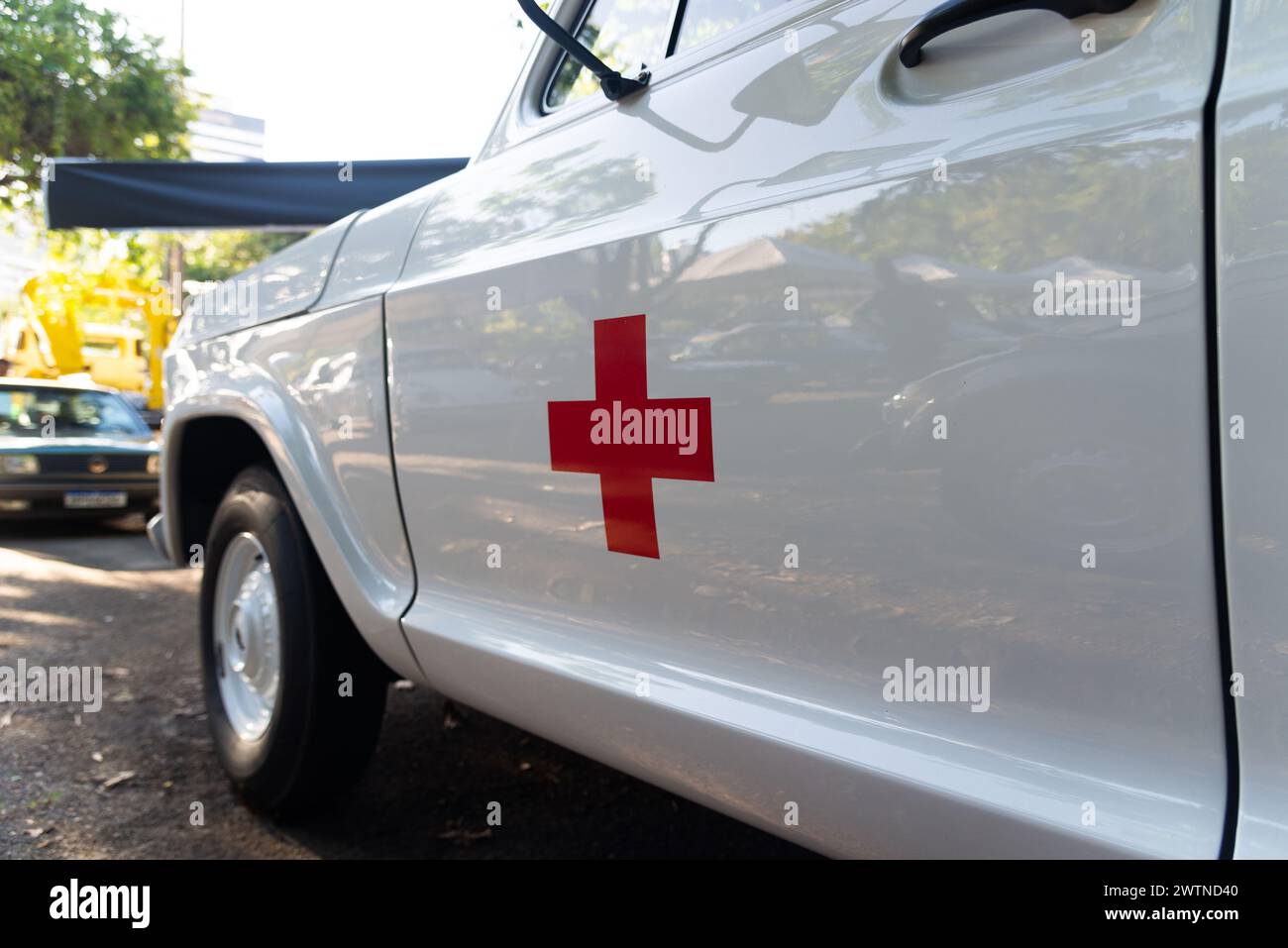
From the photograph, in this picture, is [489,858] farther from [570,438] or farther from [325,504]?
[570,438]

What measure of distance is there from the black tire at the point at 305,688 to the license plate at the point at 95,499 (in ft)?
21.2

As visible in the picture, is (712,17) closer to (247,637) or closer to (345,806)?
(247,637)

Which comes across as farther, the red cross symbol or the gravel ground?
the gravel ground

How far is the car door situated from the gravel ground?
94 centimetres

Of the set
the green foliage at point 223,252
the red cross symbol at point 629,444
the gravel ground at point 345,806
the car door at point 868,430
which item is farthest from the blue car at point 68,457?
the green foliage at point 223,252

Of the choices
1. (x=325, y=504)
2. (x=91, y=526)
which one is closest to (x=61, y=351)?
(x=91, y=526)

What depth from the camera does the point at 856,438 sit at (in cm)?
133

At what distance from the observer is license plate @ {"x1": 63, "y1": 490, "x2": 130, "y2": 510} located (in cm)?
825

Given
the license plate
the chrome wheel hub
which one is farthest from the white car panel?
the license plate

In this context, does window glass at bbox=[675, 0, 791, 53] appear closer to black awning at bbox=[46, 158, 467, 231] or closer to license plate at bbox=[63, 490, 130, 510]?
black awning at bbox=[46, 158, 467, 231]

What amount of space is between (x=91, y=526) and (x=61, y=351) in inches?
375

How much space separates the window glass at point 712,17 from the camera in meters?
1.69

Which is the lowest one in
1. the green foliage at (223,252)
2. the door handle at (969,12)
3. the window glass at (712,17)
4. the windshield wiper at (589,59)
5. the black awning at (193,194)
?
the door handle at (969,12)

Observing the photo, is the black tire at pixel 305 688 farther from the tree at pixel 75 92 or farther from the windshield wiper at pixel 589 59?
the tree at pixel 75 92
